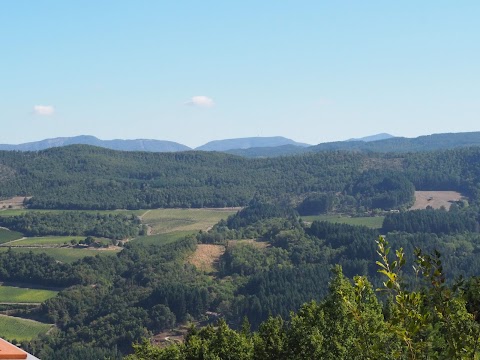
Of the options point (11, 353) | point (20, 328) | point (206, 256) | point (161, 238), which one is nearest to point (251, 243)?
point (206, 256)

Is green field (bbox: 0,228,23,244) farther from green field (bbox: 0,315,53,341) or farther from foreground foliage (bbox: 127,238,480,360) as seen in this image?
foreground foliage (bbox: 127,238,480,360)

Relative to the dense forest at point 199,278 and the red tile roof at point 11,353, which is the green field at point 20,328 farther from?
the red tile roof at point 11,353

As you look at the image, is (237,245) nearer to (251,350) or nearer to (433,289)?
(251,350)

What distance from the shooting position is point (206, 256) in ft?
501

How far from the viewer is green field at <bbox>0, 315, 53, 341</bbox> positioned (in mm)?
108250

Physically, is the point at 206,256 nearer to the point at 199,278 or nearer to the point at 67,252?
the point at 199,278

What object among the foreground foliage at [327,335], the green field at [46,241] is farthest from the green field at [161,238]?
the foreground foliage at [327,335]

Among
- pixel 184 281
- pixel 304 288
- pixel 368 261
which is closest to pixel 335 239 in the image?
pixel 368 261

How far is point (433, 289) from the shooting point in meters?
9.31

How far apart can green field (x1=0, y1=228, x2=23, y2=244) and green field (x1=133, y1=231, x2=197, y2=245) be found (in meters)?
39.3

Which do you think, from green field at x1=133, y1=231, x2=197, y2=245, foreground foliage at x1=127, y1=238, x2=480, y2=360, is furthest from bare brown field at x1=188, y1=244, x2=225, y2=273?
foreground foliage at x1=127, y1=238, x2=480, y2=360

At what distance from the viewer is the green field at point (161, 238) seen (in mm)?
175000

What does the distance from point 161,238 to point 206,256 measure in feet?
109

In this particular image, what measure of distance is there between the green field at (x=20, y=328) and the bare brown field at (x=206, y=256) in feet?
135
